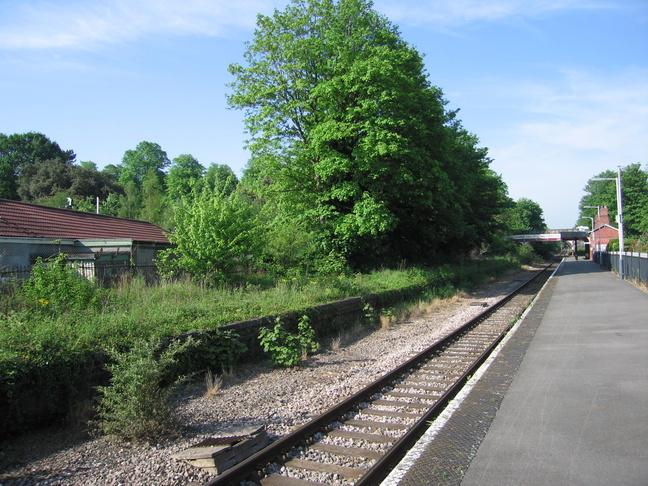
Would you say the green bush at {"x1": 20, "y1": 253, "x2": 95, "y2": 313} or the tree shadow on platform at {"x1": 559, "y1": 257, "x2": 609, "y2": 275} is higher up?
the green bush at {"x1": 20, "y1": 253, "x2": 95, "y2": 313}

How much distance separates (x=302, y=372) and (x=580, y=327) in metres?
7.82

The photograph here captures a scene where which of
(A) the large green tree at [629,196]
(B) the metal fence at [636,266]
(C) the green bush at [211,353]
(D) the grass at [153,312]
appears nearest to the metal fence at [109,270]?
(D) the grass at [153,312]

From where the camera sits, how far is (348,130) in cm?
2000

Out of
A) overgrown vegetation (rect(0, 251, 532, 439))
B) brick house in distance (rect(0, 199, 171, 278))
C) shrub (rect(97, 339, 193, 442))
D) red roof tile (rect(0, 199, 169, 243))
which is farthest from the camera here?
red roof tile (rect(0, 199, 169, 243))

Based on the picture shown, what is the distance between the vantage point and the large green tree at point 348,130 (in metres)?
20.1

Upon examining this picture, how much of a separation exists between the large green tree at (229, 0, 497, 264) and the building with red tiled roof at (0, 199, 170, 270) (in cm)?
702

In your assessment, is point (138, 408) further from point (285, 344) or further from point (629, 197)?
point (629, 197)

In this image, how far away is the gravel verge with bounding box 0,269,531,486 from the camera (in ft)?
15.1

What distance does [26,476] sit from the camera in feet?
15.0

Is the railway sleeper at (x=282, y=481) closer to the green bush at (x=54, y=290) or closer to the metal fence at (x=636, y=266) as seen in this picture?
the green bush at (x=54, y=290)

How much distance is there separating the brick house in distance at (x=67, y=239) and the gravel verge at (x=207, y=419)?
6729 millimetres

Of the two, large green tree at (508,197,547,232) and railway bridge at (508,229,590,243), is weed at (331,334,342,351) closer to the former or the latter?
railway bridge at (508,229,590,243)

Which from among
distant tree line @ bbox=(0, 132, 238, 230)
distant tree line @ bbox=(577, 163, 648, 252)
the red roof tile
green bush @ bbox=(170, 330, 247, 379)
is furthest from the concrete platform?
distant tree line @ bbox=(577, 163, 648, 252)

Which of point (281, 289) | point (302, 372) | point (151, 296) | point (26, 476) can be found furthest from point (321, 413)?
point (281, 289)
